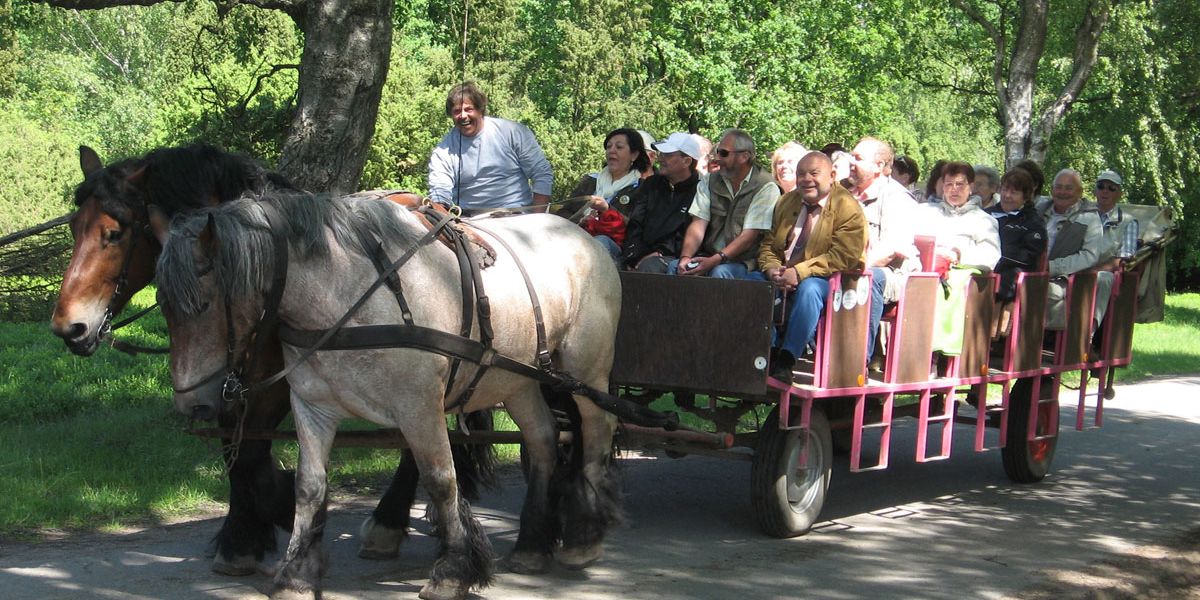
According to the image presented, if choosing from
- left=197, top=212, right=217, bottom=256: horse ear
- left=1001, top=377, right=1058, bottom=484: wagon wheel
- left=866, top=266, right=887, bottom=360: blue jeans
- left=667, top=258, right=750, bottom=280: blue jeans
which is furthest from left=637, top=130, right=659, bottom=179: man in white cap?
left=197, top=212, right=217, bottom=256: horse ear

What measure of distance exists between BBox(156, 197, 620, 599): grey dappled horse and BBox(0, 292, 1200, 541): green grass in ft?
2.84

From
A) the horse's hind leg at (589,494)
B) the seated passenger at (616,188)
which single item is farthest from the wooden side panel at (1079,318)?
the horse's hind leg at (589,494)

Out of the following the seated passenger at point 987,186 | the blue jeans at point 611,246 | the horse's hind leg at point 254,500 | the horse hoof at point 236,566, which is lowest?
the horse hoof at point 236,566

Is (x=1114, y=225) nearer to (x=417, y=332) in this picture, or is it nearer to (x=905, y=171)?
(x=905, y=171)

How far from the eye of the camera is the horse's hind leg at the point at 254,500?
552cm

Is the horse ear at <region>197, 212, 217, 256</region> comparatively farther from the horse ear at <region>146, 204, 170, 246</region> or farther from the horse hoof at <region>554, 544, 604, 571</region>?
the horse hoof at <region>554, 544, 604, 571</region>

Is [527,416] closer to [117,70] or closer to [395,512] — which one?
[395,512]

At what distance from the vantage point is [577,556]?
599 centimetres

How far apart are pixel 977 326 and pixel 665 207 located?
203 centimetres

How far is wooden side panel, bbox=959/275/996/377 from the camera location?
771cm

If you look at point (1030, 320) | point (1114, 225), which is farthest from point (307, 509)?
point (1114, 225)

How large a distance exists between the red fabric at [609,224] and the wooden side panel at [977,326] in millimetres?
2073

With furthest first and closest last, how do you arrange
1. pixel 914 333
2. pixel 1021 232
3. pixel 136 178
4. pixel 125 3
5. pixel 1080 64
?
pixel 1080 64 → pixel 125 3 → pixel 1021 232 → pixel 914 333 → pixel 136 178

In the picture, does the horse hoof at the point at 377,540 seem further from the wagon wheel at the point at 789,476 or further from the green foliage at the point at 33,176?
the green foliage at the point at 33,176
